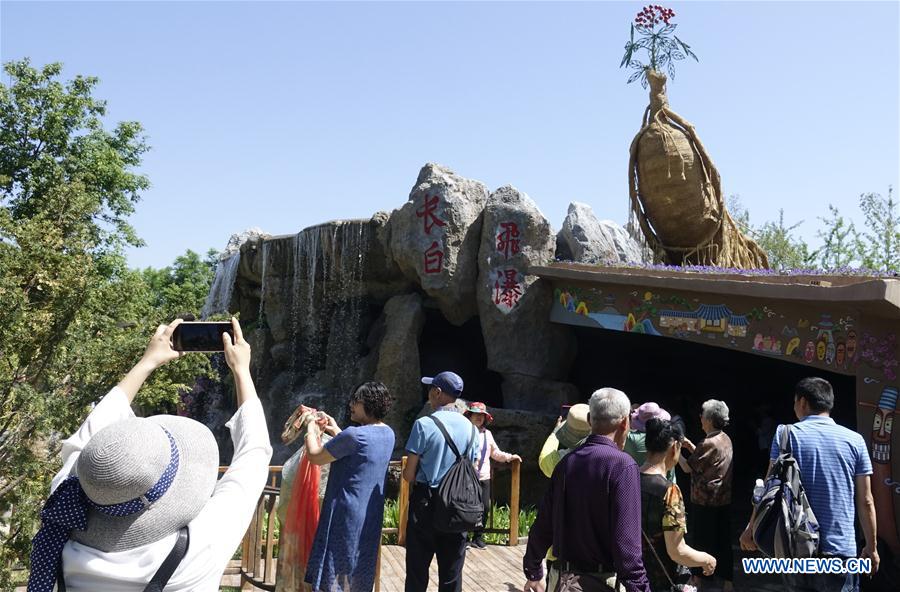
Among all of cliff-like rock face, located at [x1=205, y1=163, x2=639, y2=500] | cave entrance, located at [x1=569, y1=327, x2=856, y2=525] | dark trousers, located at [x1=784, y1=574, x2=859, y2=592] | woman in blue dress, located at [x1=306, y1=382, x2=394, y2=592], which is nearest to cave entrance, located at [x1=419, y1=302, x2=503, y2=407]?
cliff-like rock face, located at [x1=205, y1=163, x2=639, y2=500]

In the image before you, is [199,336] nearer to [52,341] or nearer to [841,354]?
[52,341]

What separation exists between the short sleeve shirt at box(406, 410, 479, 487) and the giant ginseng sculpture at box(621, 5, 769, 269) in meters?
7.62

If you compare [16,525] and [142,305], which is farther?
[142,305]

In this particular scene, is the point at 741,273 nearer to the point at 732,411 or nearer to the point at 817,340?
the point at 817,340

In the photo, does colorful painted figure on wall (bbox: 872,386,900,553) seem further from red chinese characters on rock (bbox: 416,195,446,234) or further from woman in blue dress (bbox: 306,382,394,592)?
red chinese characters on rock (bbox: 416,195,446,234)

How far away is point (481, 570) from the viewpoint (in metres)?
6.69

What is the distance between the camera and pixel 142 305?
684cm

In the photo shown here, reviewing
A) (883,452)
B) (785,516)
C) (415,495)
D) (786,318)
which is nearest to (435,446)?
(415,495)

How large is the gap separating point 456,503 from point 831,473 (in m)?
1.94

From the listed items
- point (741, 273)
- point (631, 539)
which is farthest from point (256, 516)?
point (741, 273)

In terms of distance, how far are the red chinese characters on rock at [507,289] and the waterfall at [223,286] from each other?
518 centimetres

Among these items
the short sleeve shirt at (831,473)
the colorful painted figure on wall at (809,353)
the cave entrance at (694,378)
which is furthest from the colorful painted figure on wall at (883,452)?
the cave entrance at (694,378)

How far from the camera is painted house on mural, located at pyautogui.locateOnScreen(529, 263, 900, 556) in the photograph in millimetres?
6035

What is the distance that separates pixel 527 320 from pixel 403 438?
2.52 meters
